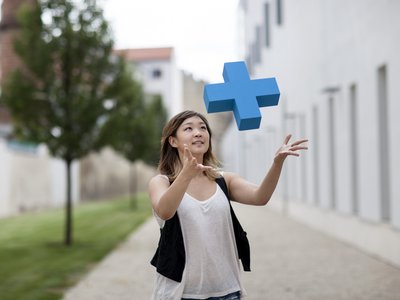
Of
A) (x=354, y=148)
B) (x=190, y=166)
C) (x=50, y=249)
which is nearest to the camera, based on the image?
(x=190, y=166)

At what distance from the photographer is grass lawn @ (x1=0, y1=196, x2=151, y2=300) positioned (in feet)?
30.0

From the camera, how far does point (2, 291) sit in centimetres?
873

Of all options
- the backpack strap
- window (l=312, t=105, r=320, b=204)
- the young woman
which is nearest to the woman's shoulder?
the young woman

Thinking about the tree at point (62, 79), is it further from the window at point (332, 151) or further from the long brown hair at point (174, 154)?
the long brown hair at point (174, 154)

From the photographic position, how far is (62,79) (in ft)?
45.6

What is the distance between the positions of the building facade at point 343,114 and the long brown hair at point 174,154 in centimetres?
735

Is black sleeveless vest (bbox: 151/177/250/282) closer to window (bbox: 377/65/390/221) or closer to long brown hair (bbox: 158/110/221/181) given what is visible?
long brown hair (bbox: 158/110/221/181)

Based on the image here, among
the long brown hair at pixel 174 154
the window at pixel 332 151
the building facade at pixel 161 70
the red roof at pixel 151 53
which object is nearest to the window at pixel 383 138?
the window at pixel 332 151

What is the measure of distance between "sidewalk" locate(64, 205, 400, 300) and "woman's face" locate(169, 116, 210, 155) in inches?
181

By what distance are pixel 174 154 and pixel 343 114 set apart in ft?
38.8

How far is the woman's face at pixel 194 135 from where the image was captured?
3.65 m

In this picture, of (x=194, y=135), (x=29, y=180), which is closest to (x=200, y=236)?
(x=194, y=135)

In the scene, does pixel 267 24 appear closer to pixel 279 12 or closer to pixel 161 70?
pixel 279 12

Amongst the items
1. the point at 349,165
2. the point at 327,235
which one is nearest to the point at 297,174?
the point at 327,235
